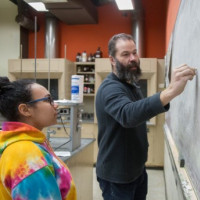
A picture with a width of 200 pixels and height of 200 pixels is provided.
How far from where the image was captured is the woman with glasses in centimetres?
92

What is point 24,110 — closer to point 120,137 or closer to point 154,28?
point 120,137

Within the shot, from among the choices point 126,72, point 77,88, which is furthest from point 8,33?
point 126,72

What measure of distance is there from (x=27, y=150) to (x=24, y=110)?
20 cm

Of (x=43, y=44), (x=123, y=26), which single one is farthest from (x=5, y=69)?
(x=123, y=26)

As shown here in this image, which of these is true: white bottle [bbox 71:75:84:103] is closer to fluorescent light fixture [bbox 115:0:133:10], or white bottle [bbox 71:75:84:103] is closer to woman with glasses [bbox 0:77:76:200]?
woman with glasses [bbox 0:77:76:200]

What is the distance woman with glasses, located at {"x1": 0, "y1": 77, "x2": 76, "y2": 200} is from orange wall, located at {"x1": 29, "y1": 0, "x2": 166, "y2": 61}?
4.43 m

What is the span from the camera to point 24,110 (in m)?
1.10

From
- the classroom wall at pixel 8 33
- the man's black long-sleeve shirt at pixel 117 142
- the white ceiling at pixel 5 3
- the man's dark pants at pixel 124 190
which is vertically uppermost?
the white ceiling at pixel 5 3

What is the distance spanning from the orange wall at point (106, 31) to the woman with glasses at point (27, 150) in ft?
14.5

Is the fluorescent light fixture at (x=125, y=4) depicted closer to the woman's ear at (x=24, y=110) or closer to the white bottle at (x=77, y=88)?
the white bottle at (x=77, y=88)

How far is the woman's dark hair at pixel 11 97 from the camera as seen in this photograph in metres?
1.09

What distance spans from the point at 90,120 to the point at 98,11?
84.5 inches

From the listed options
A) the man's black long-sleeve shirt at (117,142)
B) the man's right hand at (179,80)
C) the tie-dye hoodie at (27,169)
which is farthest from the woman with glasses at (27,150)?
the man's right hand at (179,80)

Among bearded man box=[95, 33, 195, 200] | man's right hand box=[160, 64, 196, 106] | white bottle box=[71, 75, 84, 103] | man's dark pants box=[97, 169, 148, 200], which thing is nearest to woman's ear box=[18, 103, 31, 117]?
bearded man box=[95, 33, 195, 200]
